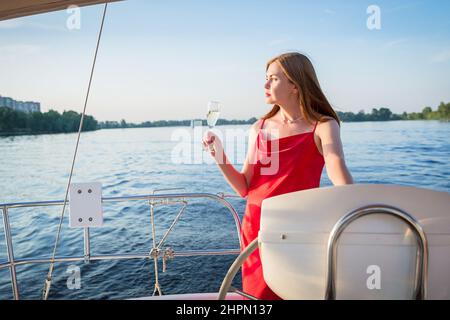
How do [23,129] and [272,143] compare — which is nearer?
[272,143]

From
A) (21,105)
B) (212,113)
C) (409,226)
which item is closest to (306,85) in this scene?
(212,113)

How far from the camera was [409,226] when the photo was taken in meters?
0.58

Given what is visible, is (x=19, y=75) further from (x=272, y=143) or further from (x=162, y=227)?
(x=272, y=143)

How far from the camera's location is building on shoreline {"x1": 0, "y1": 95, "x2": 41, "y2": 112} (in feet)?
45.9

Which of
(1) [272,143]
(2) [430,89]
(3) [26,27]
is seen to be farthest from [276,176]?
(3) [26,27]

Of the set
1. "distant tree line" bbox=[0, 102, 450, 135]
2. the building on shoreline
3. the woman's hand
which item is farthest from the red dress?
the building on shoreline

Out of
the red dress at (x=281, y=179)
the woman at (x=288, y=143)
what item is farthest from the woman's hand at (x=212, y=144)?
the red dress at (x=281, y=179)

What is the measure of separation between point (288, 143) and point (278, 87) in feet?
0.46

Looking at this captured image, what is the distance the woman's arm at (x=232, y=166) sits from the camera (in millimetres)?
983

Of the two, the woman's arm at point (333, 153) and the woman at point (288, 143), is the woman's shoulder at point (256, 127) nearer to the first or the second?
the woman at point (288, 143)

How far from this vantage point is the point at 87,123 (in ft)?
58.2

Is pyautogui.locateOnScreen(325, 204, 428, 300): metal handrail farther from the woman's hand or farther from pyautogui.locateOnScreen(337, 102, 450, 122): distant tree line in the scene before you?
pyautogui.locateOnScreen(337, 102, 450, 122): distant tree line

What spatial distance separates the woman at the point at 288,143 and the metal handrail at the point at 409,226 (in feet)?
1.23

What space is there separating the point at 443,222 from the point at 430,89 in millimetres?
14578
